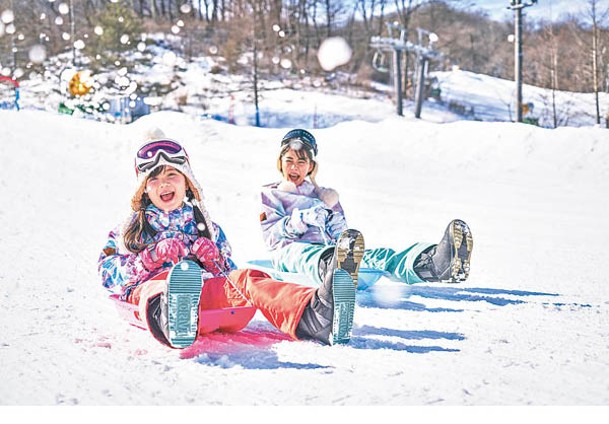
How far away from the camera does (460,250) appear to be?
67.8 inches

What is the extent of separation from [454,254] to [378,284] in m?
0.61

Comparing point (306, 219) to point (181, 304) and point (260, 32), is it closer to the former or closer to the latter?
point (181, 304)

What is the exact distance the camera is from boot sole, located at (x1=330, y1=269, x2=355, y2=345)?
1323mm

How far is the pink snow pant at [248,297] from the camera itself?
1.41 meters

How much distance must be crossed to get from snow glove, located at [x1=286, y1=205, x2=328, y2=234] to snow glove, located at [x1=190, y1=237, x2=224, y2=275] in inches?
15.5

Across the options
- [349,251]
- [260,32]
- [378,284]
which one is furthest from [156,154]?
[260,32]

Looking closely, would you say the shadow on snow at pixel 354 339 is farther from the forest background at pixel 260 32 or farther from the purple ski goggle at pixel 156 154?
the forest background at pixel 260 32

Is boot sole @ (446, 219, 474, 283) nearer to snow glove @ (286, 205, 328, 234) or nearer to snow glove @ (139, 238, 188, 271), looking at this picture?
snow glove @ (286, 205, 328, 234)

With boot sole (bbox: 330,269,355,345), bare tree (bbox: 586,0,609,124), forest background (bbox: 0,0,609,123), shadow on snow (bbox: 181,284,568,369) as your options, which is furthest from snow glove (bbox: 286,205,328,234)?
forest background (bbox: 0,0,609,123)

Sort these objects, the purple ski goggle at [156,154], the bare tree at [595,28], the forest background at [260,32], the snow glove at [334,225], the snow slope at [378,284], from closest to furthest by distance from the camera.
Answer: the snow slope at [378,284]
the purple ski goggle at [156,154]
the snow glove at [334,225]
the bare tree at [595,28]
the forest background at [260,32]

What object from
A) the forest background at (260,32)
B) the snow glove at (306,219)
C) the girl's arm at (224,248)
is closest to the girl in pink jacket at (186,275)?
the girl's arm at (224,248)

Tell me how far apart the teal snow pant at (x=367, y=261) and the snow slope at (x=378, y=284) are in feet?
0.34

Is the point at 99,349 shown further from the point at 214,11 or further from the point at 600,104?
the point at 214,11

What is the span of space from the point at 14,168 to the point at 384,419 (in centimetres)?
403
